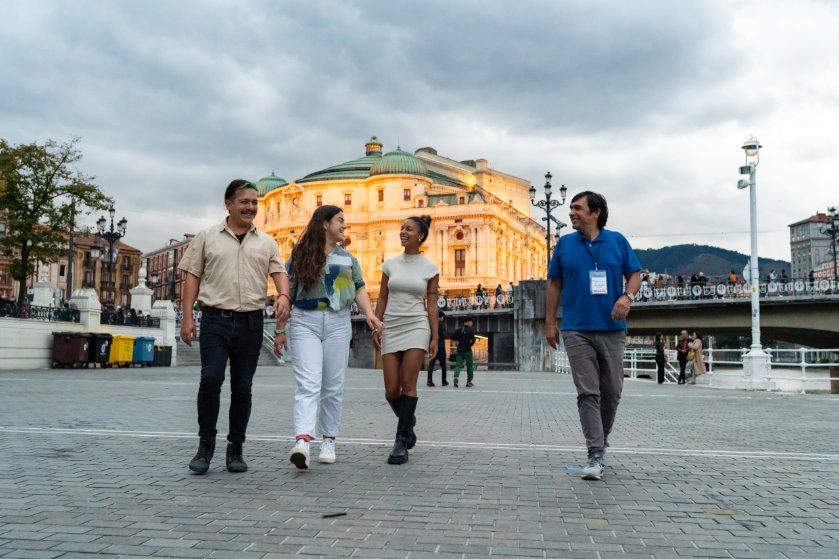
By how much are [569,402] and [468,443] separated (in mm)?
6559

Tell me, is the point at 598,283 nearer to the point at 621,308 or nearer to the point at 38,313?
the point at 621,308

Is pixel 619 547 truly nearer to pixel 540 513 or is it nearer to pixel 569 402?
pixel 540 513

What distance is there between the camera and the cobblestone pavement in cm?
333

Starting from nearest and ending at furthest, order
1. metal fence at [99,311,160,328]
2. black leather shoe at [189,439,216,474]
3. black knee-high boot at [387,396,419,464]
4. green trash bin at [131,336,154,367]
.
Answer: black leather shoe at [189,439,216,474], black knee-high boot at [387,396,419,464], green trash bin at [131,336,154,367], metal fence at [99,311,160,328]

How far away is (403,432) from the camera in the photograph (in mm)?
5715

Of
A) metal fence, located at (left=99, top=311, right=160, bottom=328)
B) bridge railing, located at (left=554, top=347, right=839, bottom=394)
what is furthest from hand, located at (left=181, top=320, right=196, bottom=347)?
metal fence, located at (left=99, top=311, right=160, bottom=328)

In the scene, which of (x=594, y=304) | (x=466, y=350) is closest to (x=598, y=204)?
(x=594, y=304)

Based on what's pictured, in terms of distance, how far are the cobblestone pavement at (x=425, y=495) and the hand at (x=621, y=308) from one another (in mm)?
1118

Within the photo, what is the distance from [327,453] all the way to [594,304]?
226 cm

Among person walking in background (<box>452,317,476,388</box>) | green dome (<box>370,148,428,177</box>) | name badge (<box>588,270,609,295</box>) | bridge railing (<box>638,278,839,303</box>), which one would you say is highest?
green dome (<box>370,148,428,177</box>)

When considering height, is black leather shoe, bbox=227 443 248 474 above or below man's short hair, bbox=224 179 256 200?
below

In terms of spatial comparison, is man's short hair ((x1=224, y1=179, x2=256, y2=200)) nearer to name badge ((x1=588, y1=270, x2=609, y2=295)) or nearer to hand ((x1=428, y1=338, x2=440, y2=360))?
hand ((x1=428, y1=338, x2=440, y2=360))

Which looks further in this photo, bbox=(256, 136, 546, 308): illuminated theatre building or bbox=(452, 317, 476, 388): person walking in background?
bbox=(256, 136, 546, 308): illuminated theatre building

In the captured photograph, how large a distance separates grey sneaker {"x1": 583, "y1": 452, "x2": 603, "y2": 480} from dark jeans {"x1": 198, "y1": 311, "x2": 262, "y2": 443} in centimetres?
238
